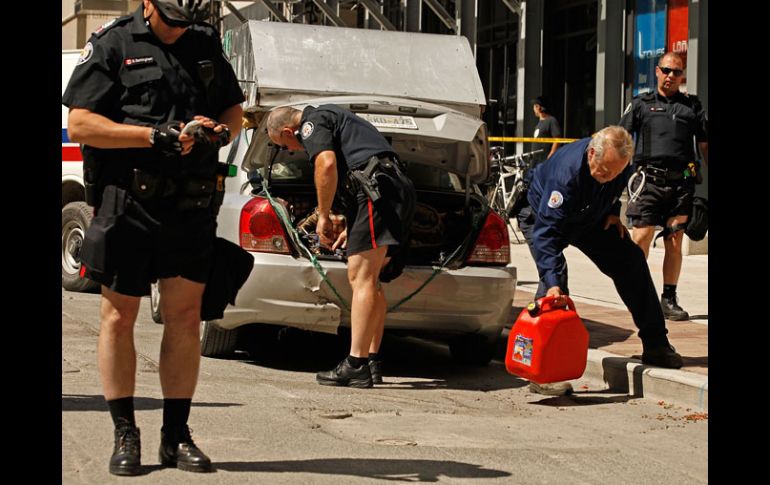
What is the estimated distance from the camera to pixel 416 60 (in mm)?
10586

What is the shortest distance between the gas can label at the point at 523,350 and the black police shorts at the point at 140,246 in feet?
8.52

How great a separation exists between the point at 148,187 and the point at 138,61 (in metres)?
0.49

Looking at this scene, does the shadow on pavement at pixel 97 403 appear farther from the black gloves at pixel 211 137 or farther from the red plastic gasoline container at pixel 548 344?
the black gloves at pixel 211 137

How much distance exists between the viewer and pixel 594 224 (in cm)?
799

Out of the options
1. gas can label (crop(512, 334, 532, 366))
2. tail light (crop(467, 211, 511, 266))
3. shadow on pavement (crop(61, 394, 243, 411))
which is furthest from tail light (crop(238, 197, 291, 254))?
gas can label (crop(512, 334, 532, 366))

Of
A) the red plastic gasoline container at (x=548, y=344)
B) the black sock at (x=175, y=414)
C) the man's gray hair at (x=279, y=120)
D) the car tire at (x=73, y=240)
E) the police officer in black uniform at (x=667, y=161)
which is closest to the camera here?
the black sock at (x=175, y=414)

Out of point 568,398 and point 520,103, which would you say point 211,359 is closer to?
point 568,398

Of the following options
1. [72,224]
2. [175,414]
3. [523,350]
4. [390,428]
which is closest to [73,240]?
[72,224]

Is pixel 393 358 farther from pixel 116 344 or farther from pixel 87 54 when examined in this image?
pixel 87 54

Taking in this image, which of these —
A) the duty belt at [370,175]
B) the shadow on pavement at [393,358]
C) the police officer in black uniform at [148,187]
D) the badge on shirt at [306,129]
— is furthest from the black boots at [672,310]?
the police officer in black uniform at [148,187]

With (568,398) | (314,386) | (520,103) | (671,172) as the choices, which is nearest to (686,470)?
(568,398)

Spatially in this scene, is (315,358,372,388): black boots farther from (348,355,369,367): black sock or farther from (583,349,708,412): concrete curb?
(583,349,708,412): concrete curb

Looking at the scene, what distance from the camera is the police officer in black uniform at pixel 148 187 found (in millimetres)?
5234

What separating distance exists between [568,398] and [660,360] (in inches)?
26.9
